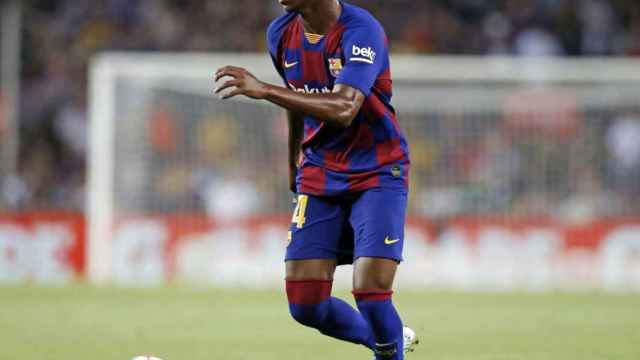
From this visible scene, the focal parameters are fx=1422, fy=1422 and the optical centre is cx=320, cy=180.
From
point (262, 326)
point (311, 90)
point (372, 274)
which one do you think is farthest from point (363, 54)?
point (262, 326)

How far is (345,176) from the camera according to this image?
286 inches

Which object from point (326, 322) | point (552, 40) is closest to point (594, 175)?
point (552, 40)

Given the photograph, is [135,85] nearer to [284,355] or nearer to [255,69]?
[255,69]

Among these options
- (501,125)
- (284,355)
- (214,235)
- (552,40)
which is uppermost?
(552,40)

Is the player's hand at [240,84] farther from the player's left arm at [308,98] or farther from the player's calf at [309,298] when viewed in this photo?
the player's calf at [309,298]

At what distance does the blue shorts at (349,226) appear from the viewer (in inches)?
277

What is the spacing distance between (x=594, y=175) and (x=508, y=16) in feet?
12.0

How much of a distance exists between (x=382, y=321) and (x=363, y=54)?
132cm

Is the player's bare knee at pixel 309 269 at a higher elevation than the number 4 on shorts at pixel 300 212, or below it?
below

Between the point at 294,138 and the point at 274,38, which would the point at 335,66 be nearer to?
the point at 274,38

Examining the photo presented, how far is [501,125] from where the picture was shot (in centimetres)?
1816

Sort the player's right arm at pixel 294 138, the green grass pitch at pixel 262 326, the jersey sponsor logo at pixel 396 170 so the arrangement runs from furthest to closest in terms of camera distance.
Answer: the green grass pitch at pixel 262 326
the player's right arm at pixel 294 138
the jersey sponsor logo at pixel 396 170

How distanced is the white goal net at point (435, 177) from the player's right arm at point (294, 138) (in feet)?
31.9

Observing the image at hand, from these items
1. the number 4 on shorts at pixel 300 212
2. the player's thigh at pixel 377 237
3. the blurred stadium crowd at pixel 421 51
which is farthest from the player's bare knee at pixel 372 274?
the blurred stadium crowd at pixel 421 51
